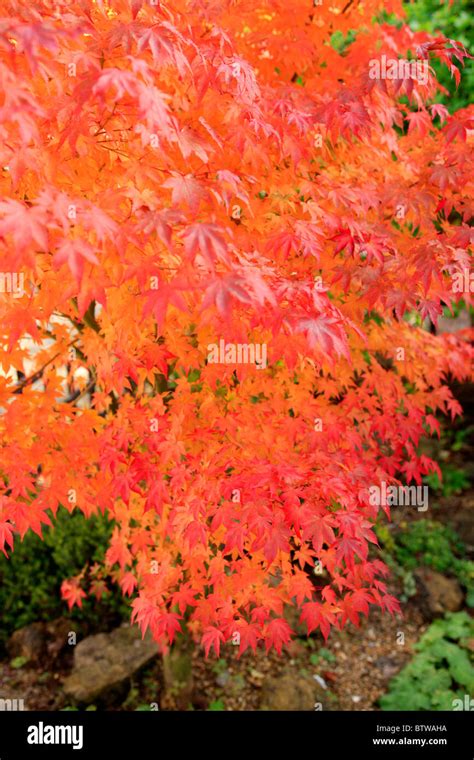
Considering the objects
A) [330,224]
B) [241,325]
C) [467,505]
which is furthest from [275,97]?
[467,505]

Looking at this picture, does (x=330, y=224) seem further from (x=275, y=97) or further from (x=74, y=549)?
(x=74, y=549)

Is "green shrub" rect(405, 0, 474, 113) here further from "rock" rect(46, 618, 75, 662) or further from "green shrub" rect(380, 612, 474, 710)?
"rock" rect(46, 618, 75, 662)

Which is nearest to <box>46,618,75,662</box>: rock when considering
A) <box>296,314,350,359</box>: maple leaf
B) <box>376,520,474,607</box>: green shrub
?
<box>376,520,474,607</box>: green shrub

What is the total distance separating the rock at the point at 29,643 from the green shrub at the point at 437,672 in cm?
302

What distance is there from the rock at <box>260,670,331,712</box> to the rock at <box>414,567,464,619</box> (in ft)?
4.84

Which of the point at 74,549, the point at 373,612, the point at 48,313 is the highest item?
the point at 48,313

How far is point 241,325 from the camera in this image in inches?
97.7

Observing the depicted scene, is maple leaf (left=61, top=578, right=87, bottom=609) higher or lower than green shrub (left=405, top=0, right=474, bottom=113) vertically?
lower

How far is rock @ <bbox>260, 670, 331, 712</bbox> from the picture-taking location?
4.71 meters

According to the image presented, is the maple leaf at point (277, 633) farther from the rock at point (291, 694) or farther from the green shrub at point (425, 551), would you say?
the green shrub at point (425, 551)

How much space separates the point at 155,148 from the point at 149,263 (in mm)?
435

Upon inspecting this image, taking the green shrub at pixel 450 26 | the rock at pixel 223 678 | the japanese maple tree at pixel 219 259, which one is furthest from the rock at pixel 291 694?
the green shrub at pixel 450 26

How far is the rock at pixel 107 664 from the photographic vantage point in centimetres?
469

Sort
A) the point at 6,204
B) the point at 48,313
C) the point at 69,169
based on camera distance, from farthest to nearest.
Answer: the point at 48,313 < the point at 69,169 < the point at 6,204
